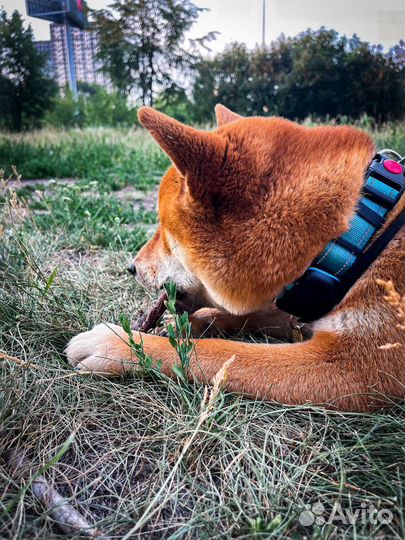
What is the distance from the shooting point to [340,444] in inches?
52.3

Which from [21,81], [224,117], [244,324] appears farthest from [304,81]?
[244,324]

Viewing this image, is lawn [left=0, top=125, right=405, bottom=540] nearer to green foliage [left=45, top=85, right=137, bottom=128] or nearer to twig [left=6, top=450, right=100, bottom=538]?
twig [left=6, top=450, right=100, bottom=538]

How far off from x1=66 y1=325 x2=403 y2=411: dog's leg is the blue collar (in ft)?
0.45

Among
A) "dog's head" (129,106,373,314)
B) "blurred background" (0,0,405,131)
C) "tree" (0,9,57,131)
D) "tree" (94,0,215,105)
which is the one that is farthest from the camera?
"tree" (94,0,215,105)

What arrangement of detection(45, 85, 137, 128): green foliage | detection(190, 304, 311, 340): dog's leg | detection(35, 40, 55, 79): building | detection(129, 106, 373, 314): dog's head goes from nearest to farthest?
detection(129, 106, 373, 314): dog's head
detection(190, 304, 311, 340): dog's leg
detection(35, 40, 55, 79): building
detection(45, 85, 137, 128): green foliage

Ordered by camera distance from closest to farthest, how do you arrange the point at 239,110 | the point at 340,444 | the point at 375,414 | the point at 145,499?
the point at 145,499 → the point at 340,444 → the point at 375,414 → the point at 239,110

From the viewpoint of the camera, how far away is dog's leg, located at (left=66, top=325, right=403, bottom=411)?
1.46 m

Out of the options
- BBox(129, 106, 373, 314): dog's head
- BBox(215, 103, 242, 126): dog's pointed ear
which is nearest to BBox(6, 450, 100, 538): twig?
BBox(129, 106, 373, 314): dog's head

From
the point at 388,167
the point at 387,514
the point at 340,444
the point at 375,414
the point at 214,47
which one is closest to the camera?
the point at 387,514

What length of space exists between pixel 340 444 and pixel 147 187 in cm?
366

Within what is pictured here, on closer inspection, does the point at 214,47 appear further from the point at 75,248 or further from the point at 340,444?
the point at 340,444

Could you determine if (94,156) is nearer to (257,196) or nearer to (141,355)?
(257,196)

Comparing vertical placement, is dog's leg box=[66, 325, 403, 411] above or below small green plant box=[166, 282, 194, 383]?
below

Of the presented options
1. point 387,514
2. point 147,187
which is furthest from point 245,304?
point 147,187
